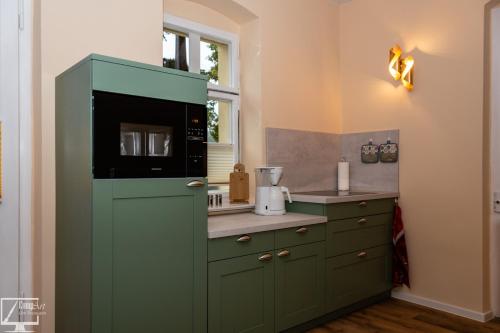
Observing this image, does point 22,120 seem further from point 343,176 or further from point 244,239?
point 343,176

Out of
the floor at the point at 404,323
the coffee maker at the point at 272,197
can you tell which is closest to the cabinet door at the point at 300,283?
the floor at the point at 404,323

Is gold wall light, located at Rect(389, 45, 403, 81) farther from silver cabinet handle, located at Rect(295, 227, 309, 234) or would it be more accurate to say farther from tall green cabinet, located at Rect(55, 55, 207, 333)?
tall green cabinet, located at Rect(55, 55, 207, 333)

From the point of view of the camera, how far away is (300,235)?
103 inches

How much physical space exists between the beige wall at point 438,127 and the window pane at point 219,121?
1386mm

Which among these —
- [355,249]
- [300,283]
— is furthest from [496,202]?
[300,283]

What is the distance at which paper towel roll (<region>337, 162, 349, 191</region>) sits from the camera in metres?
3.64

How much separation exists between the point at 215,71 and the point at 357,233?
1.80 m

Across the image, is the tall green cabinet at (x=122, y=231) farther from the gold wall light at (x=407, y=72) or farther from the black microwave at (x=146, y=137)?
the gold wall light at (x=407, y=72)

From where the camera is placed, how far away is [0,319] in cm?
196

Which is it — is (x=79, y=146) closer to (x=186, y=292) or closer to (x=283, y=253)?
(x=186, y=292)

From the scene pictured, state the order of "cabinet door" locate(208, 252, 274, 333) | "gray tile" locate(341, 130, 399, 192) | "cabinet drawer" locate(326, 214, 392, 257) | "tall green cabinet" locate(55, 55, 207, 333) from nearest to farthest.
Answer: "tall green cabinet" locate(55, 55, 207, 333)
"cabinet door" locate(208, 252, 274, 333)
"cabinet drawer" locate(326, 214, 392, 257)
"gray tile" locate(341, 130, 399, 192)

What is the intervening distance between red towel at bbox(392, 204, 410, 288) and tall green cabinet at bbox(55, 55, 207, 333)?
195 centimetres

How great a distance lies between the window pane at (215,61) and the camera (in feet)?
10.3

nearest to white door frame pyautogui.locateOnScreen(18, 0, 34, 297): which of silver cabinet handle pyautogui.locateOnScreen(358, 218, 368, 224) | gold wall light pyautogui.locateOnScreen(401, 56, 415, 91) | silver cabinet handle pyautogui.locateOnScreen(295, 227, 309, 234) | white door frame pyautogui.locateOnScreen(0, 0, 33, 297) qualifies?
white door frame pyautogui.locateOnScreen(0, 0, 33, 297)
